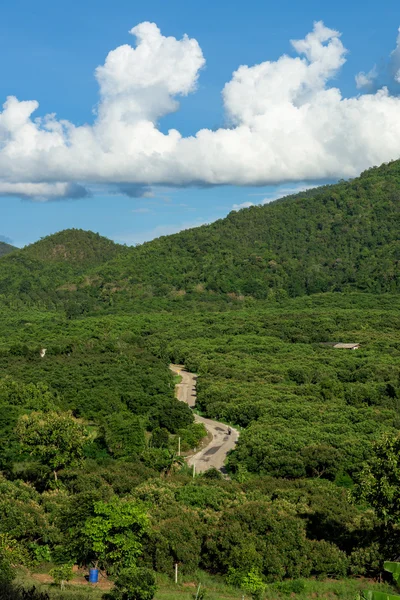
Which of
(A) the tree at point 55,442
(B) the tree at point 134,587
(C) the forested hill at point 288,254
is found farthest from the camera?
(C) the forested hill at point 288,254

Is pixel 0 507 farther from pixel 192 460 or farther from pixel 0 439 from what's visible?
pixel 192 460

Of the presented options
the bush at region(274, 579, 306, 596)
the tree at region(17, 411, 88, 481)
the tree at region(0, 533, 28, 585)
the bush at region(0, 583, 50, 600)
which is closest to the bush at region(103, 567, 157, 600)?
the bush at region(0, 583, 50, 600)

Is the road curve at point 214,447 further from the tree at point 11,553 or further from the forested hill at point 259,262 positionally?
the forested hill at point 259,262

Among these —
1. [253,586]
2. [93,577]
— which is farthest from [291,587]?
[93,577]

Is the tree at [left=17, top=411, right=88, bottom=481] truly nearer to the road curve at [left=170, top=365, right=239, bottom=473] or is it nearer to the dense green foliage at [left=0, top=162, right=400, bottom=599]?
the dense green foliage at [left=0, top=162, right=400, bottom=599]

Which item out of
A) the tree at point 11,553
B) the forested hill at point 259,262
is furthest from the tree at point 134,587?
the forested hill at point 259,262

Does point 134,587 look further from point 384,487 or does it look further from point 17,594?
point 384,487
